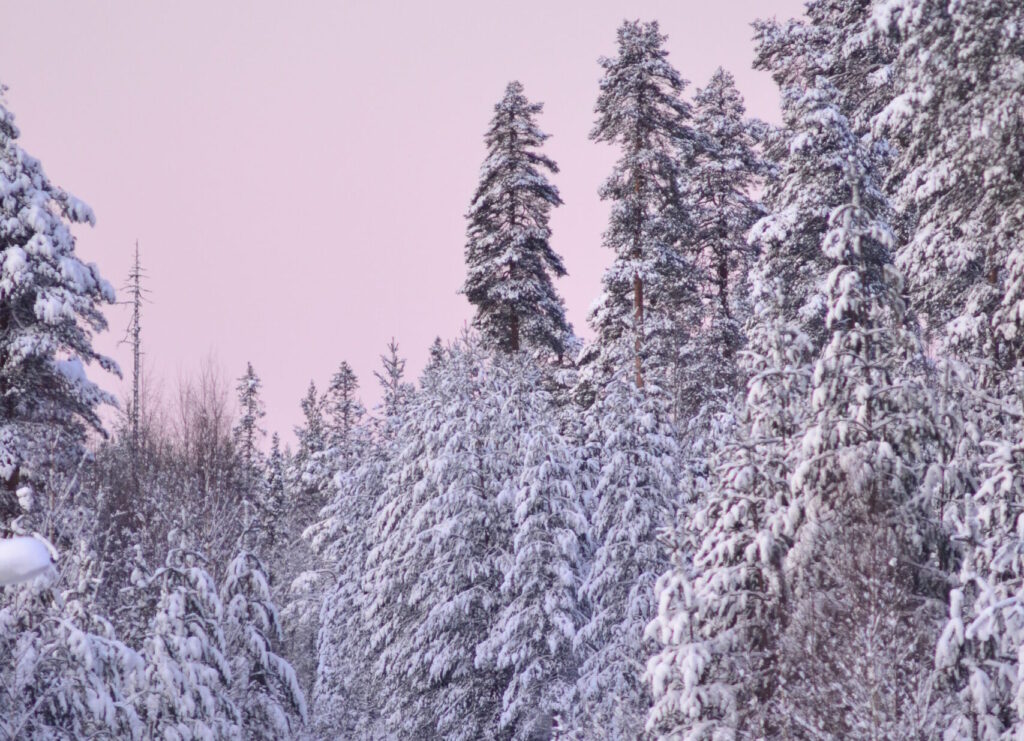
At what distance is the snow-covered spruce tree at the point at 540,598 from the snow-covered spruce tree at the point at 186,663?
7212 millimetres

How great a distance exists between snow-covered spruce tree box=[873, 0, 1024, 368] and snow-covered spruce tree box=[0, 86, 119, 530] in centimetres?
1480

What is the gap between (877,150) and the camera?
23.4 meters

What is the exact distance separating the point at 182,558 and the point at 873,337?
11.2 meters

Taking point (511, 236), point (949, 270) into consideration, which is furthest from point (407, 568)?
point (949, 270)

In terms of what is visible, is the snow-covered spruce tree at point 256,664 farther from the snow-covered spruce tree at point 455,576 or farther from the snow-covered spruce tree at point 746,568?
the snow-covered spruce tree at point 746,568

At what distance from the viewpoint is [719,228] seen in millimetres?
33312

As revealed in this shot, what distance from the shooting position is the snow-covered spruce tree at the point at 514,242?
2964 centimetres

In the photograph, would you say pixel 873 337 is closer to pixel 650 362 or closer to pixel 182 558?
pixel 182 558

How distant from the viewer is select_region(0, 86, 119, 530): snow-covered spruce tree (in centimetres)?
1817

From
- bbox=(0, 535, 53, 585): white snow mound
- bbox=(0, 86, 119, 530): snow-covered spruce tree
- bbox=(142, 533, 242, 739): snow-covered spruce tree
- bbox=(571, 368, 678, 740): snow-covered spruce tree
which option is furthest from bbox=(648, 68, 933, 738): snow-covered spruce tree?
bbox=(0, 86, 119, 530): snow-covered spruce tree

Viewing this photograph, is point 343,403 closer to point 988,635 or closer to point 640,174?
point 640,174

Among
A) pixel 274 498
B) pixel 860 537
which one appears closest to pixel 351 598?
pixel 860 537

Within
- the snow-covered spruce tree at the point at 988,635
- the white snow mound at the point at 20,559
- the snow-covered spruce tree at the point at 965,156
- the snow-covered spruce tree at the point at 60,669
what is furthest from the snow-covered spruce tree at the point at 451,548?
the white snow mound at the point at 20,559

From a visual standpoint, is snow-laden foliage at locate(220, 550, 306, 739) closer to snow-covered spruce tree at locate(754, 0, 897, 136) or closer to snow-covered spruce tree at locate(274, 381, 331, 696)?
snow-covered spruce tree at locate(274, 381, 331, 696)
